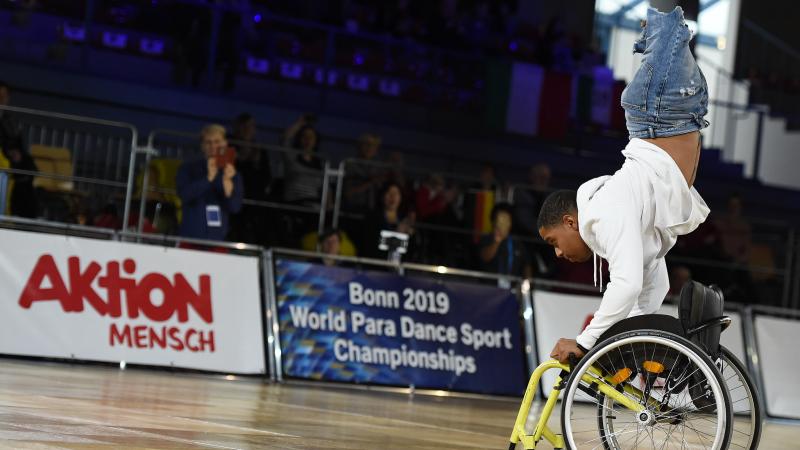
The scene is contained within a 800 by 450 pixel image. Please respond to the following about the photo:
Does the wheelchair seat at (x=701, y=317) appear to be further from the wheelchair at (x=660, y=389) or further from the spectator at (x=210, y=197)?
the spectator at (x=210, y=197)

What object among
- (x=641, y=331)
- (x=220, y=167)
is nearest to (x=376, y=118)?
(x=220, y=167)

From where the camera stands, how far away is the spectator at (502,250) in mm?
13234

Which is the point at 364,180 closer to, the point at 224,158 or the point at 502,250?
the point at 502,250

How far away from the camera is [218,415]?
7.38 m

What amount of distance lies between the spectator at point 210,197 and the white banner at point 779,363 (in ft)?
18.2

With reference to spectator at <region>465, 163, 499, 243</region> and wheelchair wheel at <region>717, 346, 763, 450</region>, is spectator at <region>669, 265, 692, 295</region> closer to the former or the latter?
spectator at <region>465, 163, 499, 243</region>

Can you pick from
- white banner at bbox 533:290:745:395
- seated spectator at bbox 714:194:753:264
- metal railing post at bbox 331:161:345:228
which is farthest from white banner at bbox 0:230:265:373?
seated spectator at bbox 714:194:753:264

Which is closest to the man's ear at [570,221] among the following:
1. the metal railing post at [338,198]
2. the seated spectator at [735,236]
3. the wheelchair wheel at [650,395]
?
the wheelchair wheel at [650,395]

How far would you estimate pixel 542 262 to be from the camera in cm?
1479

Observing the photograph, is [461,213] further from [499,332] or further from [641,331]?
[641,331]

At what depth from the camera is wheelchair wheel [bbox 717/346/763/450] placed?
5.32m

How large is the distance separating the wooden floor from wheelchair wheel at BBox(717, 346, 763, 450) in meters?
1.86

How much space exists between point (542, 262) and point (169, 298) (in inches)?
215

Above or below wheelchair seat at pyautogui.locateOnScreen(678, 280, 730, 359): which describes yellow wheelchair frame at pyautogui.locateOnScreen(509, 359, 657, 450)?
below
